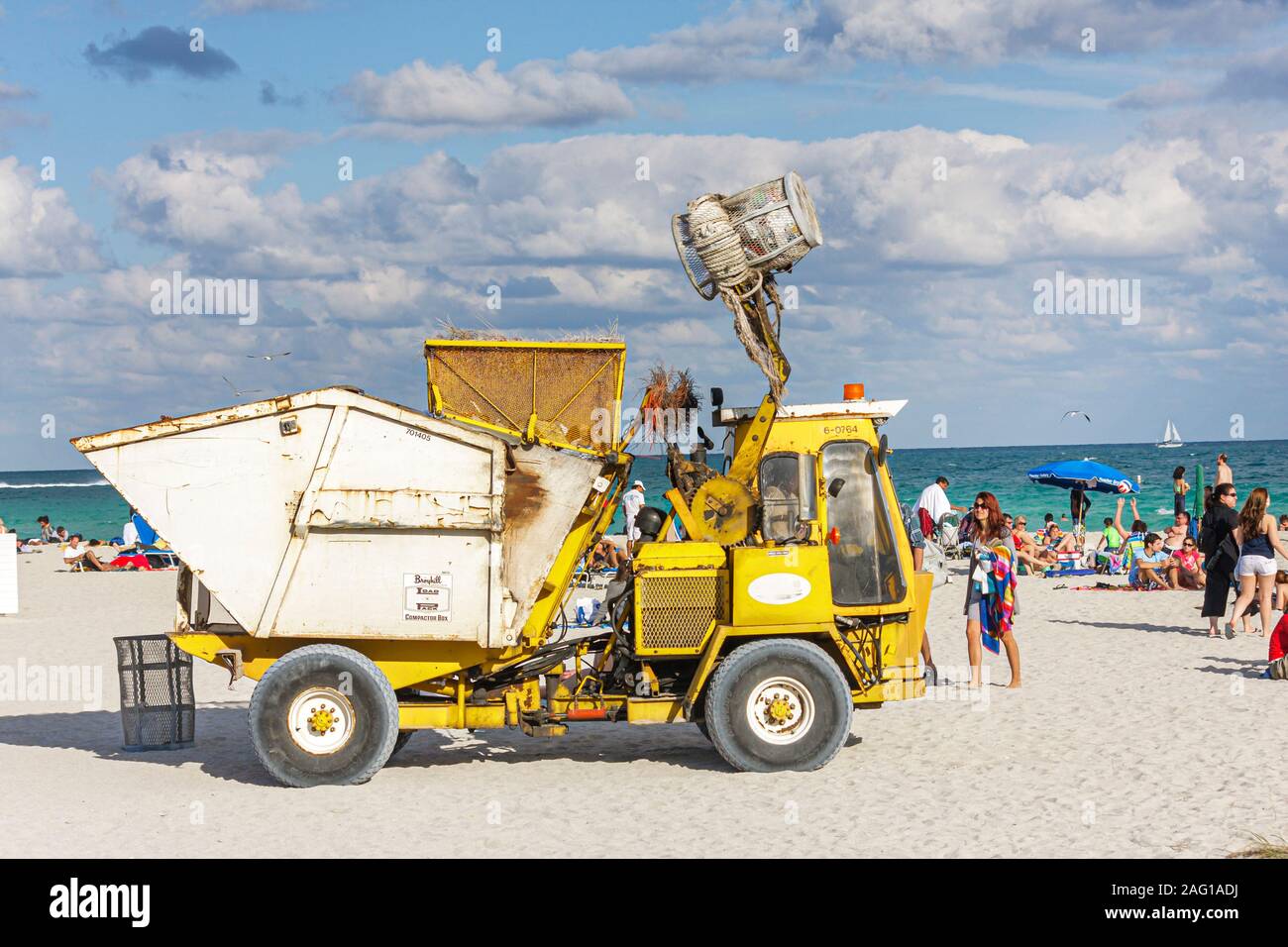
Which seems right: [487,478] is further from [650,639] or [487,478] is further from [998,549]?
[998,549]

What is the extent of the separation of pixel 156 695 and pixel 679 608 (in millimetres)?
4713

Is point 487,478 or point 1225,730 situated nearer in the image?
point 487,478

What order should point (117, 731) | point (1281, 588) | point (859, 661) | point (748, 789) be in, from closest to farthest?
point (748, 789), point (859, 661), point (117, 731), point (1281, 588)

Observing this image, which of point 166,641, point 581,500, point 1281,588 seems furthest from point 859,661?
point 1281,588

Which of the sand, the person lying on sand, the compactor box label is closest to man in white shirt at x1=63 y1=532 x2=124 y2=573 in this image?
the person lying on sand

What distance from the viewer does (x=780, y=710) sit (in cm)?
1039

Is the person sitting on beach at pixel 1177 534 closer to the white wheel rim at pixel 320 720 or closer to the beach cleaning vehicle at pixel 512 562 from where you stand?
the beach cleaning vehicle at pixel 512 562

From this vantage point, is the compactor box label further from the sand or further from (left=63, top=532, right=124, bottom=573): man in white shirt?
(left=63, top=532, right=124, bottom=573): man in white shirt

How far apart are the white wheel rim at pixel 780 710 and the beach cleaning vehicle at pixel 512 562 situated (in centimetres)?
2

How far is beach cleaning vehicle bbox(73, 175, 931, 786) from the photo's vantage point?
10164mm

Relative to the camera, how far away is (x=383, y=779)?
10.6 metres

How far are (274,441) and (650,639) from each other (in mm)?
3047

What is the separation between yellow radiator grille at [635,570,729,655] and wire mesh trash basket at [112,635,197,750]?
404 cm

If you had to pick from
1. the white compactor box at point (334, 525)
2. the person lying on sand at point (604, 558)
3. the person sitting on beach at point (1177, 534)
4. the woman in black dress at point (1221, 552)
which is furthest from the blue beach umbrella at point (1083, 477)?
the white compactor box at point (334, 525)
